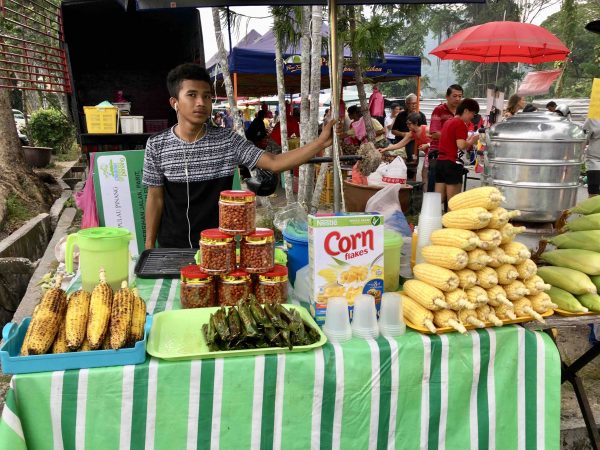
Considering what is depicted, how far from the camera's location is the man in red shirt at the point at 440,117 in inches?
308

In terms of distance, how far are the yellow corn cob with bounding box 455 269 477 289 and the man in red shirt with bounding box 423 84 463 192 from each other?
5.89 metres

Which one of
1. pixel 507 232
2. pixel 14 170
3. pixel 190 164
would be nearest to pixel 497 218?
pixel 507 232

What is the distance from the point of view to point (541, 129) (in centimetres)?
309

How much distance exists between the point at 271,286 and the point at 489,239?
0.87m

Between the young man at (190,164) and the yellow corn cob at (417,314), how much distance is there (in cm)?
127

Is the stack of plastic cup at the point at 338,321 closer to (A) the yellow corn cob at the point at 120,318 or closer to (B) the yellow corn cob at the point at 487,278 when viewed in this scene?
(B) the yellow corn cob at the point at 487,278

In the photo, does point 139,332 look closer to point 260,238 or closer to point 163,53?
point 260,238

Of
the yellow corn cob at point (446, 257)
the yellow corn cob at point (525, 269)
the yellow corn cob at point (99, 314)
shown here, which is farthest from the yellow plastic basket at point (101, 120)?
the yellow corn cob at point (525, 269)

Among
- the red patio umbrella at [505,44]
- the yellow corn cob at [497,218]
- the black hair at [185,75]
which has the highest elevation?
the red patio umbrella at [505,44]

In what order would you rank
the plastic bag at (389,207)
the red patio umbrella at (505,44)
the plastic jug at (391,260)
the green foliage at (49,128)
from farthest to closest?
the green foliage at (49,128) → the red patio umbrella at (505,44) → the plastic bag at (389,207) → the plastic jug at (391,260)

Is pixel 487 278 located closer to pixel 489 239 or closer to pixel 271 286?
pixel 489 239

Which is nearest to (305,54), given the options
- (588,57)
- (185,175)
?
(185,175)

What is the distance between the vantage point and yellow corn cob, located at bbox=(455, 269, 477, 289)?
1799 millimetres

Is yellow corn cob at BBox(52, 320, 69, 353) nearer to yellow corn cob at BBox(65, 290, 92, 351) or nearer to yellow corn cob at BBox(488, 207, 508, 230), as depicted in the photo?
yellow corn cob at BBox(65, 290, 92, 351)
